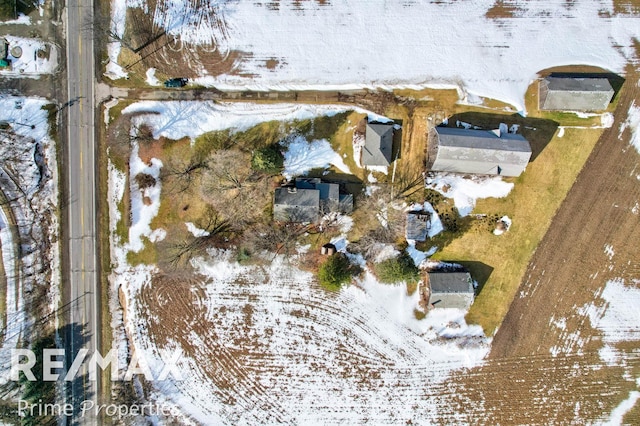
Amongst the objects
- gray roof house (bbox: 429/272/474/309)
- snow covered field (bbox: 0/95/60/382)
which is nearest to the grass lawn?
gray roof house (bbox: 429/272/474/309)

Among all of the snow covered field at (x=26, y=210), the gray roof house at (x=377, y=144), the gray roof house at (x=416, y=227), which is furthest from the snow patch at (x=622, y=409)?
the snow covered field at (x=26, y=210)

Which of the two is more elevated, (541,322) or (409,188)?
(409,188)

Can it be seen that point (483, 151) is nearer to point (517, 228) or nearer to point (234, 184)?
point (517, 228)

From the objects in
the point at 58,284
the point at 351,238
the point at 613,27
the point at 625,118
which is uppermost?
the point at 613,27

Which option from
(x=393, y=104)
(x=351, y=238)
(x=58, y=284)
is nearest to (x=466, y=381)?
(x=351, y=238)

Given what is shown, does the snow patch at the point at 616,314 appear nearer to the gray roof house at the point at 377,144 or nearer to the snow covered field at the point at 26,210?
the gray roof house at the point at 377,144

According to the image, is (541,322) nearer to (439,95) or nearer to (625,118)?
(625,118)
